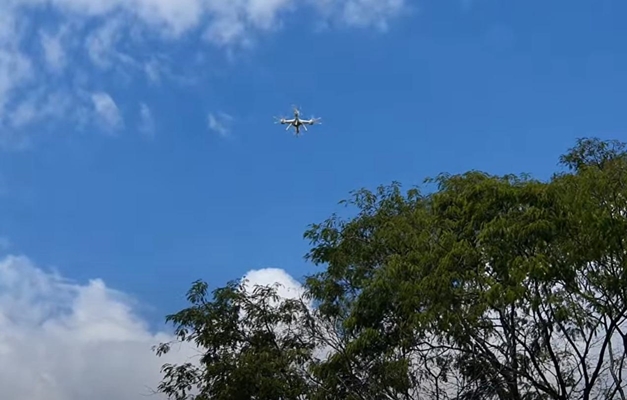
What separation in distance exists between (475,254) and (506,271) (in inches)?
18.7

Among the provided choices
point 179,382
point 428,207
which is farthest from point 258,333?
point 428,207

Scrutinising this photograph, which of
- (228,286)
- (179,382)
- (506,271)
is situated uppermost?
(228,286)

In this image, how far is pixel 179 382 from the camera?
14.9 meters

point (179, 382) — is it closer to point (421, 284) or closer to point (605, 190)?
point (421, 284)

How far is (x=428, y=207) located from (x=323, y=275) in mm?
2165

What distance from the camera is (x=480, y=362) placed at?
10898mm

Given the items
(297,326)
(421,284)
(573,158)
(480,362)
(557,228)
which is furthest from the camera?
(297,326)

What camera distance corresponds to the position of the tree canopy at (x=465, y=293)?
870 cm

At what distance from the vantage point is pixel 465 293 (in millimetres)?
9336

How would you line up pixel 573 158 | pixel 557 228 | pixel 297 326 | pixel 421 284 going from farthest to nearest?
pixel 297 326 → pixel 573 158 → pixel 421 284 → pixel 557 228

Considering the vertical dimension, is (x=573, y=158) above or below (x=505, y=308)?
above

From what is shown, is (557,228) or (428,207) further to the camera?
(428,207)

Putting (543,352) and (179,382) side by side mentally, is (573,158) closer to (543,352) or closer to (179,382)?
(543,352)

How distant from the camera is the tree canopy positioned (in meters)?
8.70
